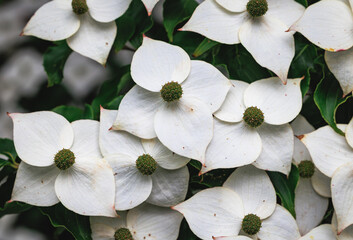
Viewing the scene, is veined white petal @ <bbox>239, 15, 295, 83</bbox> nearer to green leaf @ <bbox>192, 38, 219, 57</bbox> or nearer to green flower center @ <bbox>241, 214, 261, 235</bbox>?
green leaf @ <bbox>192, 38, 219, 57</bbox>

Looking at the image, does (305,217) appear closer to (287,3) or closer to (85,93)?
(287,3)

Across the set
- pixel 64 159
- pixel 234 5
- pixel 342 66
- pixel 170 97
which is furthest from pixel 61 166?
pixel 342 66

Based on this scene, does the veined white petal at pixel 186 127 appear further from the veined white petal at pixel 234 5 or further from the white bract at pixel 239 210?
the veined white petal at pixel 234 5

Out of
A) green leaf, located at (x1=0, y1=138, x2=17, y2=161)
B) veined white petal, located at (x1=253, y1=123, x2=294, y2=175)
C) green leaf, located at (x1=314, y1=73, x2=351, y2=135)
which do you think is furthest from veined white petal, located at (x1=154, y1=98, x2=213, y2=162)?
green leaf, located at (x1=0, y1=138, x2=17, y2=161)

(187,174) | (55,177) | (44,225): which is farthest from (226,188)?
(44,225)

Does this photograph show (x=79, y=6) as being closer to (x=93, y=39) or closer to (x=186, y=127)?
(x=93, y=39)

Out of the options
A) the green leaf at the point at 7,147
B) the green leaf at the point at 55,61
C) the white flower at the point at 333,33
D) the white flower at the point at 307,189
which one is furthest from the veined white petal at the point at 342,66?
the green leaf at the point at 7,147
